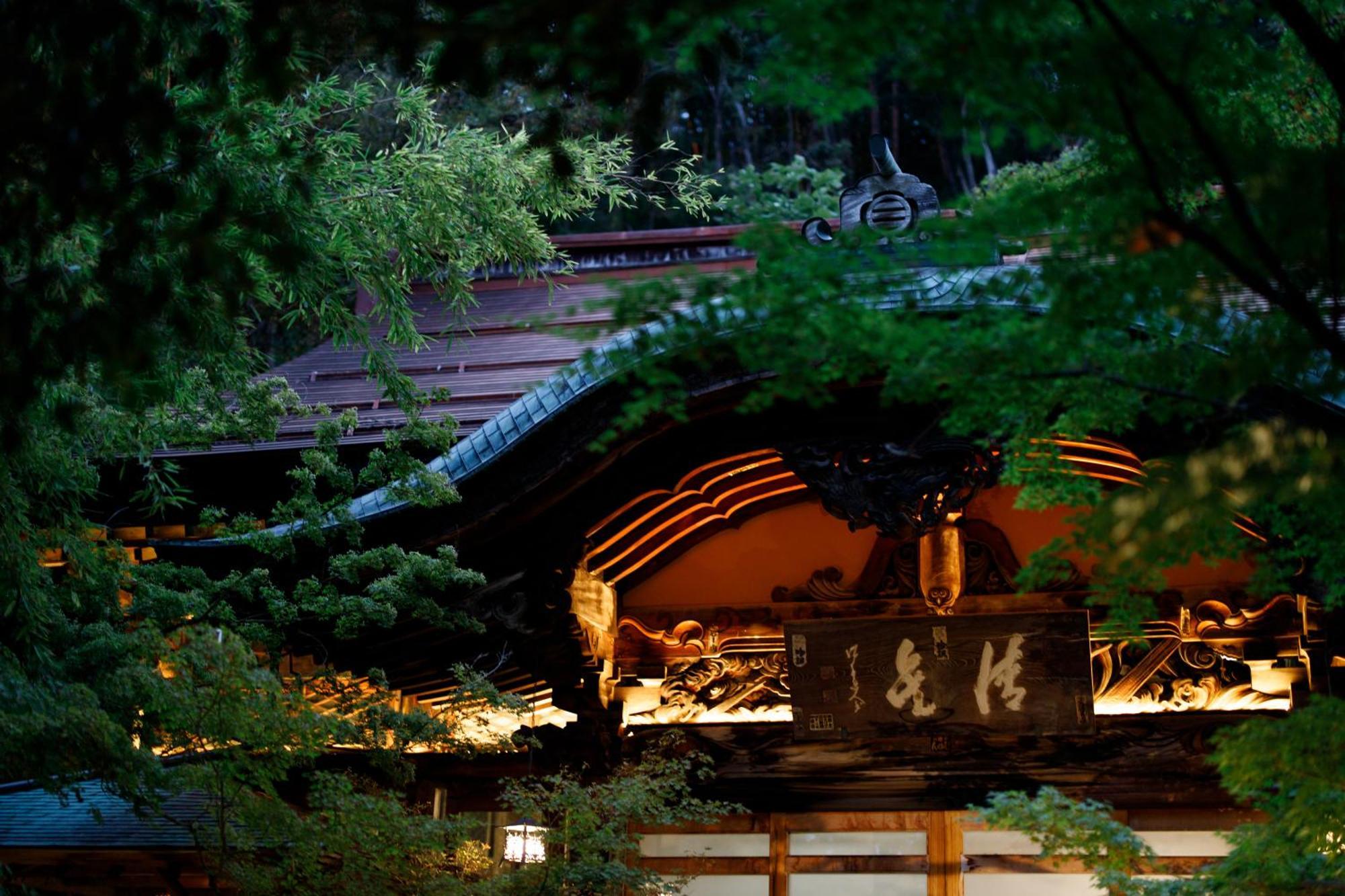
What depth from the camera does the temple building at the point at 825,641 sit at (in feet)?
25.4

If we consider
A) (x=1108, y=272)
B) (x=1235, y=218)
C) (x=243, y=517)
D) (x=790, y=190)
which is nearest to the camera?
(x=1235, y=218)

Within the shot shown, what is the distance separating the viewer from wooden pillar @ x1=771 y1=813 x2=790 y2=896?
8578 mm

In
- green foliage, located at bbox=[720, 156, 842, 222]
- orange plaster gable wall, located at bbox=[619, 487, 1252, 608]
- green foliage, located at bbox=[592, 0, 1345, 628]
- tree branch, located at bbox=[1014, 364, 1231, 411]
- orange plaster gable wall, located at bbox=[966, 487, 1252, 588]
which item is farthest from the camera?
green foliage, located at bbox=[720, 156, 842, 222]

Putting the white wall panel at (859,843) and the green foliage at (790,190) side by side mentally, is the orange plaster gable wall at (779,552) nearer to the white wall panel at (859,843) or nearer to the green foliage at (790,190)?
the white wall panel at (859,843)

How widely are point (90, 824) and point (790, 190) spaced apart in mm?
12626

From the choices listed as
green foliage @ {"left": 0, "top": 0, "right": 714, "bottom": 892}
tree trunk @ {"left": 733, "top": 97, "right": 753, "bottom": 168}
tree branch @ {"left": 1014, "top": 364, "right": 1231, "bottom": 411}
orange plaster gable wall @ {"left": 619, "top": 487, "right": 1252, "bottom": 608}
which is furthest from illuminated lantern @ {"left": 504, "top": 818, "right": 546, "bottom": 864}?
tree trunk @ {"left": 733, "top": 97, "right": 753, "bottom": 168}

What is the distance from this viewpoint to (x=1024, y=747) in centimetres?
823

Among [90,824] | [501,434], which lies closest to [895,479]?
[501,434]

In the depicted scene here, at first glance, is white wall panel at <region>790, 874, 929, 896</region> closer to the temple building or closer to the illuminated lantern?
the temple building

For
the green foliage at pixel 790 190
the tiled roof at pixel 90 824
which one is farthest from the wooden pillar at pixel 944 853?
the green foliage at pixel 790 190

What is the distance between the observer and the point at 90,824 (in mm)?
8984

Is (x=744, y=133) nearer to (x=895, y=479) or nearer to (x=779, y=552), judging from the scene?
(x=779, y=552)

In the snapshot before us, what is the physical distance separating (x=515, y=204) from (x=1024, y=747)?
4456 mm

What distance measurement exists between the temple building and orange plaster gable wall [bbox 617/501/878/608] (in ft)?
0.06
